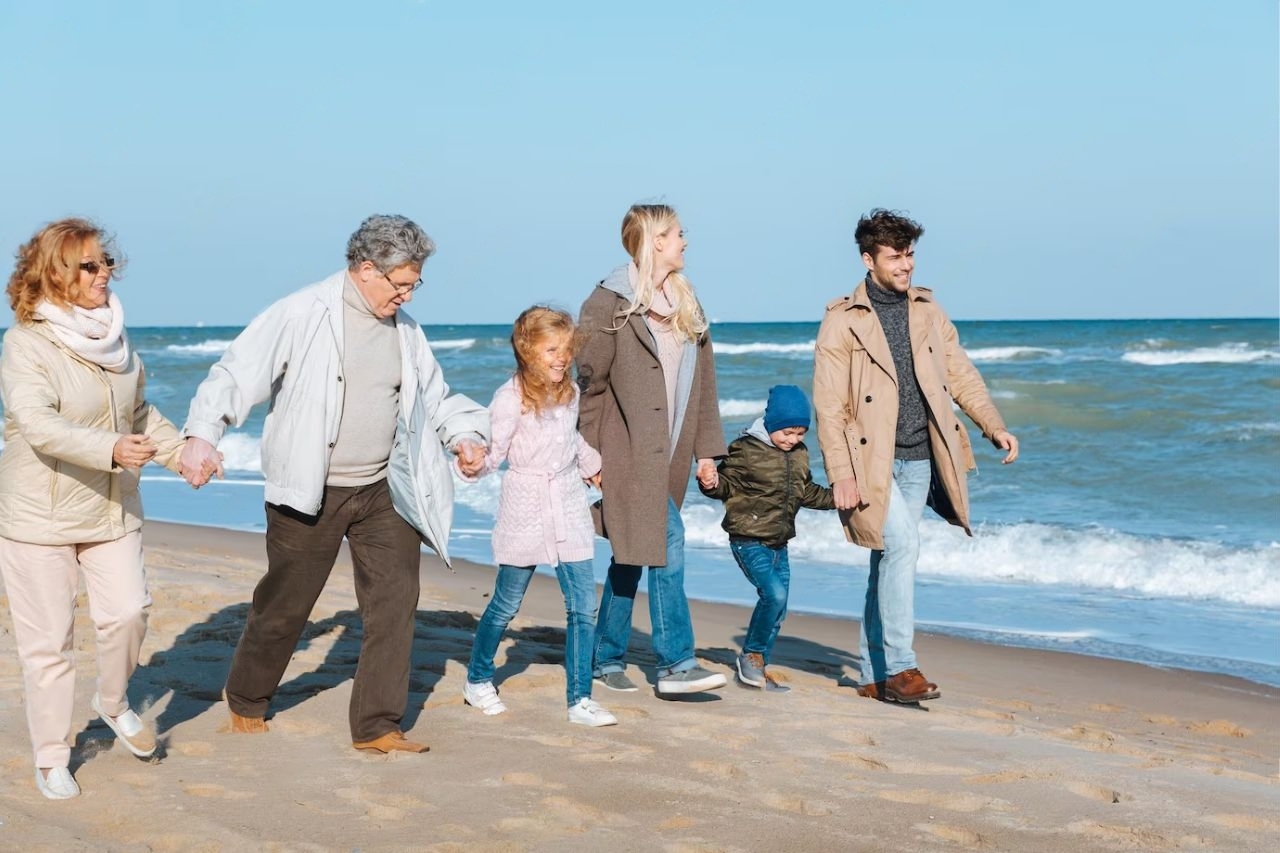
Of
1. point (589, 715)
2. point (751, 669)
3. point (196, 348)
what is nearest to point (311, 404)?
point (589, 715)

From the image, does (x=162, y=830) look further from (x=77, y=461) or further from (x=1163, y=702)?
(x=1163, y=702)

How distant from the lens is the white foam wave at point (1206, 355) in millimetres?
32812

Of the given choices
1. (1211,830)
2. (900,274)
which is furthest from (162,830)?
(900,274)

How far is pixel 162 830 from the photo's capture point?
395 cm

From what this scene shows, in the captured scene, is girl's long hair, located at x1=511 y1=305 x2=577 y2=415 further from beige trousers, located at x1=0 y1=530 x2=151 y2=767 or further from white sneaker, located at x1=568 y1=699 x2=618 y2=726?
beige trousers, located at x1=0 y1=530 x2=151 y2=767

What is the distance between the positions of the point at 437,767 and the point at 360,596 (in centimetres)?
64

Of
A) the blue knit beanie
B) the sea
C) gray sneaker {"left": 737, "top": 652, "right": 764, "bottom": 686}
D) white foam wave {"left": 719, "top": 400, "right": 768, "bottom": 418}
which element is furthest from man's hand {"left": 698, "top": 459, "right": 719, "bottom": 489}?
white foam wave {"left": 719, "top": 400, "right": 768, "bottom": 418}

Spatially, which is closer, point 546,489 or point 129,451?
point 129,451

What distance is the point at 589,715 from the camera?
17.0 feet

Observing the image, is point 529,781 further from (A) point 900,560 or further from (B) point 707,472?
(A) point 900,560

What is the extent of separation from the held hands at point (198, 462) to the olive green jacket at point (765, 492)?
2344mm

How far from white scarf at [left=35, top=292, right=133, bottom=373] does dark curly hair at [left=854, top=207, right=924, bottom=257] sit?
300 cm

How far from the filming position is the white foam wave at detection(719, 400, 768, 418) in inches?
1000

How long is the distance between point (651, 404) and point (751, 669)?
1367 millimetres
